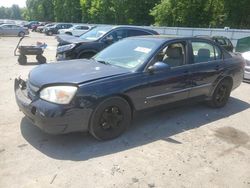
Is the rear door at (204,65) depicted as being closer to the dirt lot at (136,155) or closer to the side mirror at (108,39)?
the dirt lot at (136,155)

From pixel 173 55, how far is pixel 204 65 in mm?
793

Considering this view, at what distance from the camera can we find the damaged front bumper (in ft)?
13.1

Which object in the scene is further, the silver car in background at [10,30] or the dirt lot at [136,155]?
the silver car in background at [10,30]

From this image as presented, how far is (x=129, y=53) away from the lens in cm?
529

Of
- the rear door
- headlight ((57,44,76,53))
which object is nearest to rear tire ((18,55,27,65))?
headlight ((57,44,76,53))

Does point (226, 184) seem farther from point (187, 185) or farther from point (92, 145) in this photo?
point (92, 145)

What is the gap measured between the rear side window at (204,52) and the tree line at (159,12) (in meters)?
31.4

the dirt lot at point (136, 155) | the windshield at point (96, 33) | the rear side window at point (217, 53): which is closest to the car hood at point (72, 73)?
the dirt lot at point (136, 155)

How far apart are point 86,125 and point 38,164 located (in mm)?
840

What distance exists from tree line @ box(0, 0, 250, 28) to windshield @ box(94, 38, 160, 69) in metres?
32.7

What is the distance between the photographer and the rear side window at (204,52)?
5801 millimetres

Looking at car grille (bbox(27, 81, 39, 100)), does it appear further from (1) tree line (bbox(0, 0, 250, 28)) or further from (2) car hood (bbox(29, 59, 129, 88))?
(1) tree line (bbox(0, 0, 250, 28))

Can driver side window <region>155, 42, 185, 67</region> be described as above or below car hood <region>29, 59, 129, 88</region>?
above

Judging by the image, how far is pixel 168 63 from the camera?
5.34m
